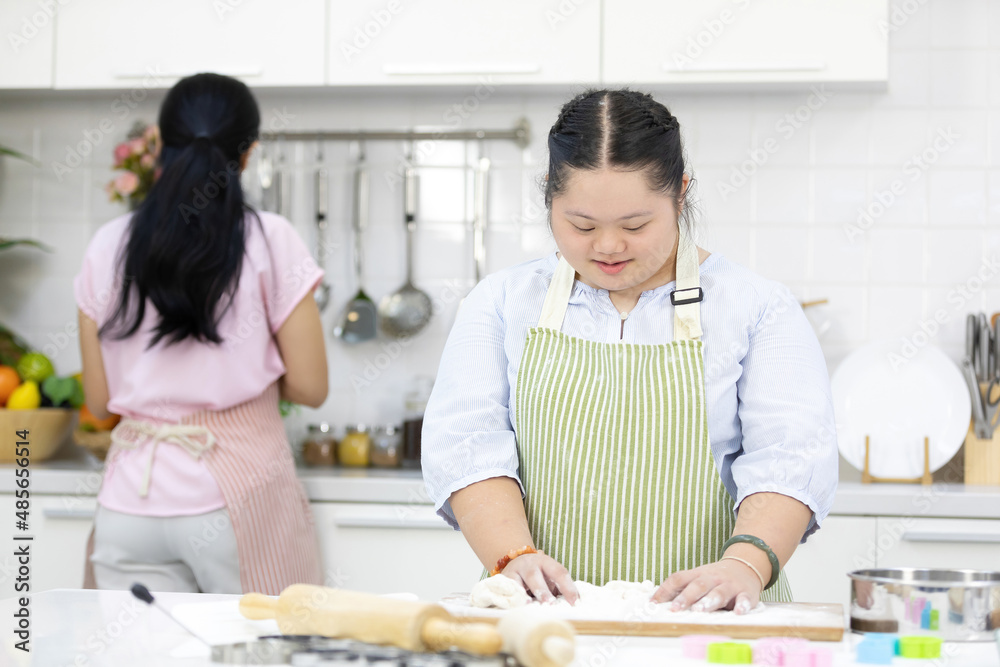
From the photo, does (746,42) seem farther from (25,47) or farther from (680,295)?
(25,47)

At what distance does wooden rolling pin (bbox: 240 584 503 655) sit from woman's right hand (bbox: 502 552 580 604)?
247 mm

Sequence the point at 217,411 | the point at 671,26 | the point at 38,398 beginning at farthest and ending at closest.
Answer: the point at 38,398, the point at 671,26, the point at 217,411

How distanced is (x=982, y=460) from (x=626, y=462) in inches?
50.7

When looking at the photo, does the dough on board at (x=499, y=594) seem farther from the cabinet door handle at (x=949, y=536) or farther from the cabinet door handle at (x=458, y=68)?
the cabinet door handle at (x=458, y=68)

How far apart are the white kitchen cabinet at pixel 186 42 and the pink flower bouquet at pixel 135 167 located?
0.13 meters

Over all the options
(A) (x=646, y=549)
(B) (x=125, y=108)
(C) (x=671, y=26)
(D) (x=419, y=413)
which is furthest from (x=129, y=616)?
(B) (x=125, y=108)

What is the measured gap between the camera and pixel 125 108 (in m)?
2.57

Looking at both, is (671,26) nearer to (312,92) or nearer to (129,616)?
(312,92)

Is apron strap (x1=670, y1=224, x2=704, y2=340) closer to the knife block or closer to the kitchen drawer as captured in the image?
the kitchen drawer

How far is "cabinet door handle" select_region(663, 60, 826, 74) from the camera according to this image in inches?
82.1

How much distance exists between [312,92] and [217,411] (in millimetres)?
996

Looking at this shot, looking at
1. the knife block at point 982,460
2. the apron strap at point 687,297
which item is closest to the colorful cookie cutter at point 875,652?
the apron strap at point 687,297

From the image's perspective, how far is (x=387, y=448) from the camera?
2.31m

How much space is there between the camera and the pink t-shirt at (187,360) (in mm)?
1684
